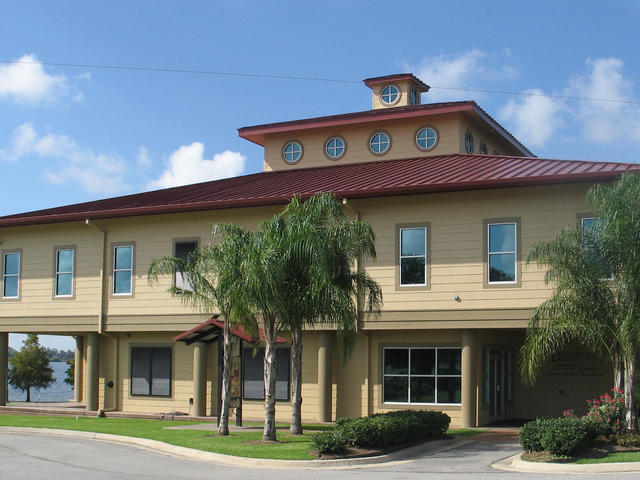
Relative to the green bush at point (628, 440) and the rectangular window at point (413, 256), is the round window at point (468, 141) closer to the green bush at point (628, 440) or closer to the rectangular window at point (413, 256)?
the rectangular window at point (413, 256)

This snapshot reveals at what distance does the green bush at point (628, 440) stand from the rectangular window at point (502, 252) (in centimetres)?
651

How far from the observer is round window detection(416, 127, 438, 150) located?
28891 mm

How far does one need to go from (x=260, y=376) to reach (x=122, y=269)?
586 cm

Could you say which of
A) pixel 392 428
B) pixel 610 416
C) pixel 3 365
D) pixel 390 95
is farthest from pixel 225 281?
pixel 390 95

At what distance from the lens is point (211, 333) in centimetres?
2495

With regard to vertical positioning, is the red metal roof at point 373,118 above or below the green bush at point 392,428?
above

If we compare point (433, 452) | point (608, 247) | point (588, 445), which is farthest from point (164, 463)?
point (608, 247)

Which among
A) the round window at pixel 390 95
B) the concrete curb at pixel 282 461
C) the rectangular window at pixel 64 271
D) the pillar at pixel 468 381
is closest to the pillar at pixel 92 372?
the rectangular window at pixel 64 271

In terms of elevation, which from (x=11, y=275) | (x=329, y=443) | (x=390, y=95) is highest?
(x=390, y=95)

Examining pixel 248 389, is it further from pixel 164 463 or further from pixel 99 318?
pixel 164 463

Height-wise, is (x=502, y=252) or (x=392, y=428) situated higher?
(x=502, y=252)

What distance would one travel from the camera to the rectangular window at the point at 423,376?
23844 millimetres

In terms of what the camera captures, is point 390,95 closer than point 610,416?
No

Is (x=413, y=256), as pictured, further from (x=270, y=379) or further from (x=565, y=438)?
(x=565, y=438)
